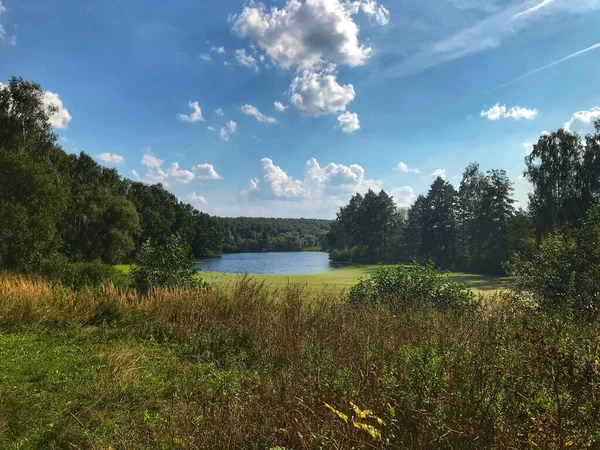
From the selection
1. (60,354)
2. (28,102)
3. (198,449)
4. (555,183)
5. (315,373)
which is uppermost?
(28,102)

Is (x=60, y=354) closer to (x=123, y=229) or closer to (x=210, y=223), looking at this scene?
(x=123, y=229)

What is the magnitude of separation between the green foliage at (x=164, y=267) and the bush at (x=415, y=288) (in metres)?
4.56

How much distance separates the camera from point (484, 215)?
39188mm

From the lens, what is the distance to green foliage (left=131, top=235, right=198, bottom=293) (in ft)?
35.3

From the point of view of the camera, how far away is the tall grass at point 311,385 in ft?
6.95

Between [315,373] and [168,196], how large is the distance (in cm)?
6026

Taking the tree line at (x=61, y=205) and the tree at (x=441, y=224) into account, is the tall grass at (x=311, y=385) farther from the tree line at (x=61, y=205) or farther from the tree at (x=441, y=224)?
the tree at (x=441, y=224)

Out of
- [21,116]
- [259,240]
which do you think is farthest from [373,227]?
[259,240]

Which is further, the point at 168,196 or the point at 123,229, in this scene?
the point at 168,196

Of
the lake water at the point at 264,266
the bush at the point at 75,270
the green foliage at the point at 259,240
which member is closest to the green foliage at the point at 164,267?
the bush at the point at 75,270

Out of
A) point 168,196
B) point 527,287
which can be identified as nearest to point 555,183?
point 527,287

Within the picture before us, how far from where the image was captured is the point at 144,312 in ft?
25.6

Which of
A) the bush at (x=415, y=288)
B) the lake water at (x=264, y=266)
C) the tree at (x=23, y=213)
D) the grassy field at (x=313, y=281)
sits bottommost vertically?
the lake water at (x=264, y=266)

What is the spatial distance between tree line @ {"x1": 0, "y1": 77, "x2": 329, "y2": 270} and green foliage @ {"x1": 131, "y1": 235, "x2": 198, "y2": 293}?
2.14ft
